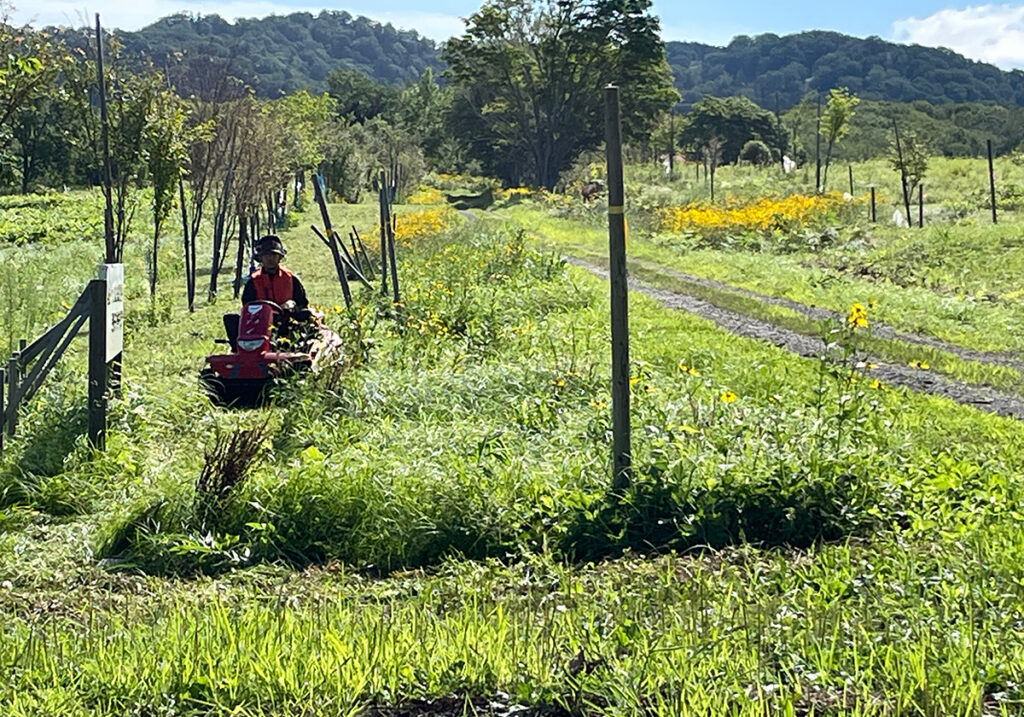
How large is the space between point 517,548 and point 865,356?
23.8 ft

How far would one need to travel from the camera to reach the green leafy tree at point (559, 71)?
5506cm

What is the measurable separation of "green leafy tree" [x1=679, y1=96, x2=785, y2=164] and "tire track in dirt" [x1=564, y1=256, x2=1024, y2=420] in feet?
182

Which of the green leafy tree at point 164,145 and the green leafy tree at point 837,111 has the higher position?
the green leafy tree at point 837,111

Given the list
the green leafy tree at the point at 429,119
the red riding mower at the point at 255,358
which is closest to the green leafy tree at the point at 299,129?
the green leafy tree at the point at 429,119

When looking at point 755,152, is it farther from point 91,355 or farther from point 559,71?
point 91,355

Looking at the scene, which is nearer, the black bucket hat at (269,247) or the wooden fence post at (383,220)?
the black bucket hat at (269,247)

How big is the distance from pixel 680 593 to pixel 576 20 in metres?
54.5

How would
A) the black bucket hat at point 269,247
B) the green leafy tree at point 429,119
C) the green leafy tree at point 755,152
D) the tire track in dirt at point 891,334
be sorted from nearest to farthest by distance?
the black bucket hat at point 269,247, the tire track in dirt at point 891,334, the green leafy tree at point 755,152, the green leafy tree at point 429,119

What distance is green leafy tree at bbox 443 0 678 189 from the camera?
55.1 m

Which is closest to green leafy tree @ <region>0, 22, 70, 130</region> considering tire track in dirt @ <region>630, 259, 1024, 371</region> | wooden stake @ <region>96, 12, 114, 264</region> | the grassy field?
wooden stake @ <region>96, 12, 114, 264</region>

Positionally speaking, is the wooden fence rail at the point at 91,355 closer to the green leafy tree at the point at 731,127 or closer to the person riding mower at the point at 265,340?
the person riding mower at the point at 265,340

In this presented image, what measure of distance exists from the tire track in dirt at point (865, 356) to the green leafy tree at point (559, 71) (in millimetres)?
39728

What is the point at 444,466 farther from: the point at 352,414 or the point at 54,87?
the point at 54,87

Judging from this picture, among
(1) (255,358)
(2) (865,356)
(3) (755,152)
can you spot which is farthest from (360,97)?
(1) (255,358)
